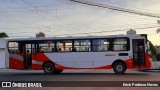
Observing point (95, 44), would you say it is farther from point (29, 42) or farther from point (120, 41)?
point (29, 42)

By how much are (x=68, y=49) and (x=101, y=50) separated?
103 inches

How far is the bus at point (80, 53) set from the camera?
27.4 meters

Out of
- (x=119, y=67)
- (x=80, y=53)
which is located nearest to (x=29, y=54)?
(x=80, y=53)

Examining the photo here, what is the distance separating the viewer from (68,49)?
95.1 ft

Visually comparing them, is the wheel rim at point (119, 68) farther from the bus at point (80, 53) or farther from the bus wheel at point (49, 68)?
the bus wheel at point (49, 68)

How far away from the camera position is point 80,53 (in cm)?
2864

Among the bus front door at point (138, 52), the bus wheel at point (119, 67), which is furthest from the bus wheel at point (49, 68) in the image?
the bus front door at point (138, 52)

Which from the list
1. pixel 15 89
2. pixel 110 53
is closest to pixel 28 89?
pixel 15 89

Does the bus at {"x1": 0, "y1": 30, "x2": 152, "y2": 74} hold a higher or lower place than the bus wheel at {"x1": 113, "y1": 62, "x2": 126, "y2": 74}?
higher

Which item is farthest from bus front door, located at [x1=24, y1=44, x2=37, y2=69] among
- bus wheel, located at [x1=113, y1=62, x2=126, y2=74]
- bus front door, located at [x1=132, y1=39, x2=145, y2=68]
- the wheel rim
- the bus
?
bus front door, located at [x1=132, y1=39, x2=145, y2=68]

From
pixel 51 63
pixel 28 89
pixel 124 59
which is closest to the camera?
pixel 28 89

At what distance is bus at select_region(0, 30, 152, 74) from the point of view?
27359mm

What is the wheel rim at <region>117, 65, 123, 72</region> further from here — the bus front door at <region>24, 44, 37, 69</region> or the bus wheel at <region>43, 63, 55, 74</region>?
the bus front door at <region>24, 44, 37, 69</region>

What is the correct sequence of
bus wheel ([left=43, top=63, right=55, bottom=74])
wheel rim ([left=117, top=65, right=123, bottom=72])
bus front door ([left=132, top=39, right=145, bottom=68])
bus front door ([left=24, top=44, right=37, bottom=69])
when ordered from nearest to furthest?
bus front door ([left=132, top=39, right=145, bottom=68])
wheel rim ([left=117, top=65, right=123, bottom=72])
bus wheel ([left=43, top=63, right=55, bottom=74])
bus front door ([left=24, top=44, right=37, bottom=69])
